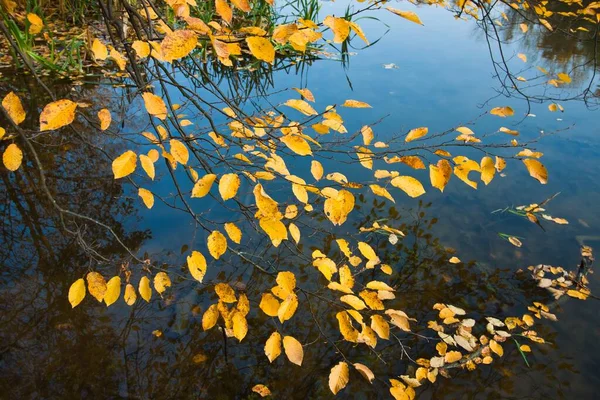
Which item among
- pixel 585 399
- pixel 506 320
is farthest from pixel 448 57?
pixel 585 399

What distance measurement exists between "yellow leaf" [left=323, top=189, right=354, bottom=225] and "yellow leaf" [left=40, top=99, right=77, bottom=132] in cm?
59

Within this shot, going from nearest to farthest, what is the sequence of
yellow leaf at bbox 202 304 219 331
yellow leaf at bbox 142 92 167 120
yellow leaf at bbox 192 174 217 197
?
yellow leaf at bbox 142 92 167 120 → yellow leaf at bbox 192 174 217 197 → yellow leaf at bbox 202 304 219 331

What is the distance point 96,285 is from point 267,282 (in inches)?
35.8

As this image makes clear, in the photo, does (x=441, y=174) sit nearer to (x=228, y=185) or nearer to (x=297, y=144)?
(x=297, y=144)

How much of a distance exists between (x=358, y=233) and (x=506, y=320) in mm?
824

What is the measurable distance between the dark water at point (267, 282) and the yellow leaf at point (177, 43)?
96 cm

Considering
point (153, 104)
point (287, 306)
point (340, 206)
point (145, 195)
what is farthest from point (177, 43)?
point (287, 306)

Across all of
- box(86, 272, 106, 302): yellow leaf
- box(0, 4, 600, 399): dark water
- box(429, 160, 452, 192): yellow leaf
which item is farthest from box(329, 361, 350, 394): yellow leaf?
box(86, 272, 106, 302): yellow leaf

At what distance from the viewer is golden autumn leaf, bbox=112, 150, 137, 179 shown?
0.89m

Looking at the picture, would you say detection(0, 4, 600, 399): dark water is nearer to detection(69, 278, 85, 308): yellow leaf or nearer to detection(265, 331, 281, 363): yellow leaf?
detection(265, 331, 281, 363): yellow leaf

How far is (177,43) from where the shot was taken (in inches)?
31.0

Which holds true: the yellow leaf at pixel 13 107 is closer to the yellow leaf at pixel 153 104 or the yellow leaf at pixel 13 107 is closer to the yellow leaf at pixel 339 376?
the yellow leaf at pixel 153 104

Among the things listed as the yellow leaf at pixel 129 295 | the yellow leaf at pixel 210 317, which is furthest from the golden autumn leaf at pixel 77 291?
the yellow leaf at pixel 210 317

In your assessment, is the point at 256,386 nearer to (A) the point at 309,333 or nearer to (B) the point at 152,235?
(A) the point at 309,333
